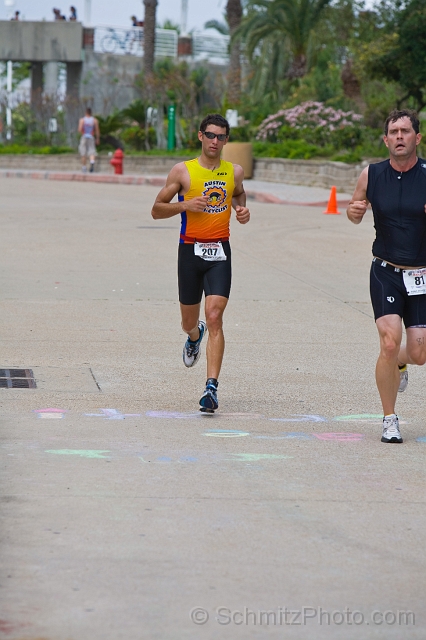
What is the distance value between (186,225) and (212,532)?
3318 mm

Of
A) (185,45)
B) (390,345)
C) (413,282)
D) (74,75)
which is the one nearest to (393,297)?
(413,282)

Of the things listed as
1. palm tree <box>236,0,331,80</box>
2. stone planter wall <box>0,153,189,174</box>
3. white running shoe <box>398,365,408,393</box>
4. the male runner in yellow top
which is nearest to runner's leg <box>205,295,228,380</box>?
the male runner in yellow top

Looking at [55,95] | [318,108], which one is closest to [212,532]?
[318,108]

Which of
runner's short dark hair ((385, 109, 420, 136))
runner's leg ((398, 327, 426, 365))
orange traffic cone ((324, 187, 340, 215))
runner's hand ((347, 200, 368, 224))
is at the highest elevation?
runner's short dark hair ((385, 109, 420, 136))

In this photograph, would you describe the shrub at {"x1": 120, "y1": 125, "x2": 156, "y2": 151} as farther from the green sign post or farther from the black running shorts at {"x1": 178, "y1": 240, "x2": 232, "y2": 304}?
the black running shorts at {"x1": 178, "y1": 240, "x2": 232, "y2": 304}

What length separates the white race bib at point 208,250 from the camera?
7.68 meters

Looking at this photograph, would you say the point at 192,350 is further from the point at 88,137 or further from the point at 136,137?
the point at 136,137

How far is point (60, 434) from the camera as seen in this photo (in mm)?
6555

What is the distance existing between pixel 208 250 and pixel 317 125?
84.5 ft

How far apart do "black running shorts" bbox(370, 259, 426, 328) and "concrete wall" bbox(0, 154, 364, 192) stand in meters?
20.3

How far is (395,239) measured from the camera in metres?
6.68

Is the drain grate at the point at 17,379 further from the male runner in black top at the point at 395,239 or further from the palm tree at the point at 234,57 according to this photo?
the palm tree at the point at 234,57

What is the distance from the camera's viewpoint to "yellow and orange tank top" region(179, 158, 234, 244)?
7645mm

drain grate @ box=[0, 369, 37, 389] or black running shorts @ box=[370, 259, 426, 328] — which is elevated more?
black running shorts @ box=[370, 259, 426, 328]
